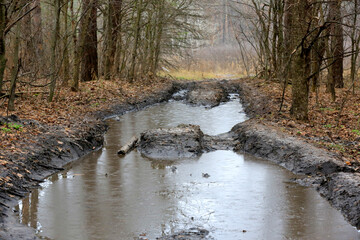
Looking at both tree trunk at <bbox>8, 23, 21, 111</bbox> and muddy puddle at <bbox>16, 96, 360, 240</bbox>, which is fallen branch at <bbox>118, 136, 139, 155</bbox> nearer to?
muddy puddle at <bbox>16, 96, 360, 240</bbox>

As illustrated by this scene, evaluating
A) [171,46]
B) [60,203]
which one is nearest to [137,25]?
[171,46]

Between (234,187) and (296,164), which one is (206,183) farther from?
(296,164)

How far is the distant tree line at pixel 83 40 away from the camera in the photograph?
16047 millimetres

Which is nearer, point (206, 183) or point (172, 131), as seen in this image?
point (206, 183)

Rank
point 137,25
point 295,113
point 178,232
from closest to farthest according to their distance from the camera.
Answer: point 178,232, point 295,113, point 137,25

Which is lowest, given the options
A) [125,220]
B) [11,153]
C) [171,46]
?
[125,220]

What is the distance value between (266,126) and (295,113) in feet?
4.10

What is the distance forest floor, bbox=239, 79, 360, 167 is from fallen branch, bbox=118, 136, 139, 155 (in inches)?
155

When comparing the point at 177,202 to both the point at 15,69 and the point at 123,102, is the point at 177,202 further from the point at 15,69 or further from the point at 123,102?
the point at 123,102

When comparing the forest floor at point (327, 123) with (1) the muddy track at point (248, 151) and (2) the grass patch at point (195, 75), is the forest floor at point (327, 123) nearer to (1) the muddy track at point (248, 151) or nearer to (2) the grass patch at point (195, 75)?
(1) the muddy track at point (248, 151)

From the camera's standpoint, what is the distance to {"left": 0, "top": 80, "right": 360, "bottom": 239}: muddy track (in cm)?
708

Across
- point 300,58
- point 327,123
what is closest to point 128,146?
point 300,58

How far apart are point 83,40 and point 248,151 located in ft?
32.3

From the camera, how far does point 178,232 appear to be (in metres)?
6.25
